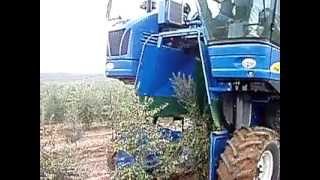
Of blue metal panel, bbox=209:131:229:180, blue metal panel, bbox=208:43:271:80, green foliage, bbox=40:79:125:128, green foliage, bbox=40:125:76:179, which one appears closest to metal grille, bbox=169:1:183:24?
blue metal panel, bbox=208:43:271:80

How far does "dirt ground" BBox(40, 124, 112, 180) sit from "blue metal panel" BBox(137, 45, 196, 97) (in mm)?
177

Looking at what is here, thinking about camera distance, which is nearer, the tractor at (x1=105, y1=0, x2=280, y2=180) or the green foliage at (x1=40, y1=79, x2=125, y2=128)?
the green foliage at (x1=40, y1=79, x2=125, y2=128)

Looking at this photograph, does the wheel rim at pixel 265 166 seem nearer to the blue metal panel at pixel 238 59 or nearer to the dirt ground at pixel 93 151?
the blue metal panel at pixel 238 59

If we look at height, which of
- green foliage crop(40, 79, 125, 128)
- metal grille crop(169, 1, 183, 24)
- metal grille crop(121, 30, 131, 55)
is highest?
metal grille crop(169, 1, 183, 24)

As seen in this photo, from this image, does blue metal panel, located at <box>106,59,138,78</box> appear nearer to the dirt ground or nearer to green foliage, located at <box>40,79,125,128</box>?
green foliage, located at <box>40,79,125,128</box>

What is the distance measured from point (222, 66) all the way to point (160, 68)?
0.20m

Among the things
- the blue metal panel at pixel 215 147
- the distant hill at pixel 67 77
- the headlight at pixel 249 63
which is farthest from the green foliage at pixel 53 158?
the headlight at pixel 249 63

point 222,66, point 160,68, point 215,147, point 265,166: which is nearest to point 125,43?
point 160,68

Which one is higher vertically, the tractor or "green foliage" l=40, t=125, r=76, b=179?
the tractor

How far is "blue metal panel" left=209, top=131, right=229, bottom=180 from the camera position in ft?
5.14
